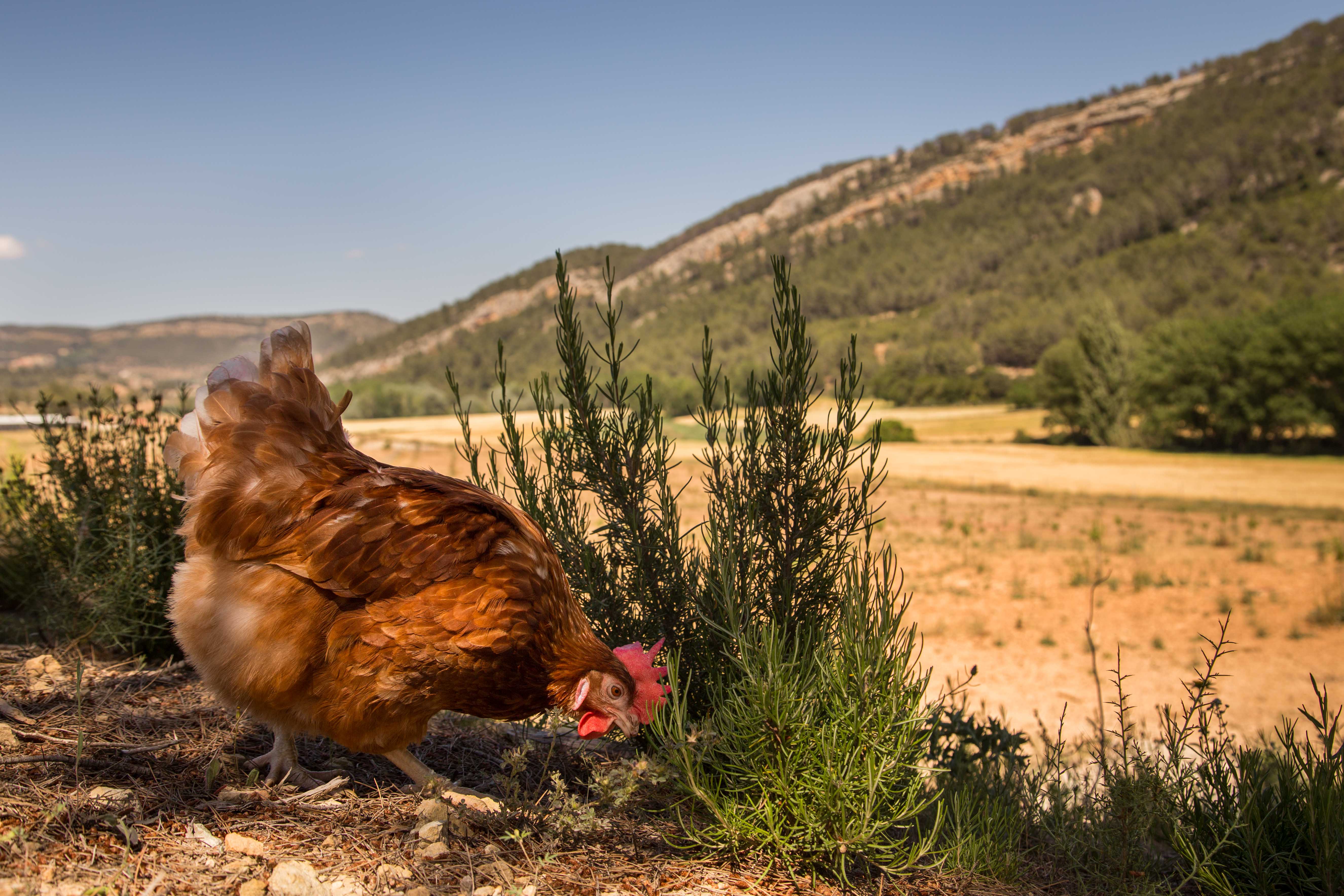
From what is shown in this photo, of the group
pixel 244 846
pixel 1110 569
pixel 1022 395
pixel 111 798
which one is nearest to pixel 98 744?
pixel 111 798

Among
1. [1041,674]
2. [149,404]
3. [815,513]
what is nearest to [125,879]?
[815,513]

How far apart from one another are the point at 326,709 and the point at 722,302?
103m

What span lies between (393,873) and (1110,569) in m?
16.4

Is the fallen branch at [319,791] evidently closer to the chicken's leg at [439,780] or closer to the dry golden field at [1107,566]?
the chicken's leg at [439,780]

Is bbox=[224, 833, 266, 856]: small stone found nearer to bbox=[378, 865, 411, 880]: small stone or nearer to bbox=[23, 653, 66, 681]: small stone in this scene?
bbox=[378, 865, 411, 880]: small stone

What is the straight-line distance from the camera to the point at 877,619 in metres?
2.72

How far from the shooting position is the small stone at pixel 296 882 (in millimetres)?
2104

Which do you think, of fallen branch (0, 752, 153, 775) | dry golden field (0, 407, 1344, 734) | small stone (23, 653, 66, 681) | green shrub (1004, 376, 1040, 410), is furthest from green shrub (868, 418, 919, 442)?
fallen branch (0, 752, 153, 775)

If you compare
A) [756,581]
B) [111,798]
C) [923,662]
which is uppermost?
[756,581]

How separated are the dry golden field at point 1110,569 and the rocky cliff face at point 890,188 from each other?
314 feet

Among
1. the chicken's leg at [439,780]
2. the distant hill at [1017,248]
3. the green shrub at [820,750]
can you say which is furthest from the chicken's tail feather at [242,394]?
the distant hill at [1017,248]

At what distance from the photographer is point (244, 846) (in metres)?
2.30

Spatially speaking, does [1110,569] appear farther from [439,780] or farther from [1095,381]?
[1095,381]

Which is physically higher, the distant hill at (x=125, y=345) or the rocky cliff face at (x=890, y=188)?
the rocky cliff face at (x=890, y=188)
